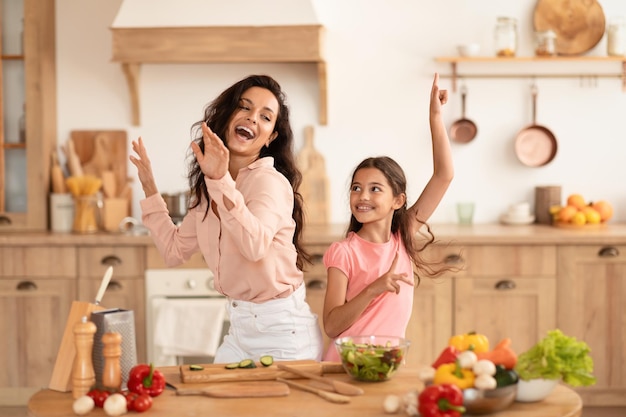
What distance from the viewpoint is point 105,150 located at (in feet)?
15.9

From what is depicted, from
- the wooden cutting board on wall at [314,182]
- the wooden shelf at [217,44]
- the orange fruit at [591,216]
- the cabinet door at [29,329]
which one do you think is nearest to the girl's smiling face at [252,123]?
the wooden shelf at [217,44]

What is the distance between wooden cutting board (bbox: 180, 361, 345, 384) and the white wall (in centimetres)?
272

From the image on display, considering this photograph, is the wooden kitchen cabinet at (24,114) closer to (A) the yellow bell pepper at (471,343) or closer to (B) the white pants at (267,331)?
(B) the white pants at (267,331)

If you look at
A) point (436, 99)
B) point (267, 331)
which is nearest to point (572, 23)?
point (436, 99)

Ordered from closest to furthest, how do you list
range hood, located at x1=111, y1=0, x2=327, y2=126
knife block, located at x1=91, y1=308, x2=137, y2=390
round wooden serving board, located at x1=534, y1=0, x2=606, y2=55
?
knife block, located at x1=91, y1=308, x2=137, y2=390, range hood, located at x1=111, y1=0, x2=327, y2=126, round wooden serving board, located at x1=534, y1=0, x2=606, y2=55

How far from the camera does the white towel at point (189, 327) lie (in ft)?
13.5

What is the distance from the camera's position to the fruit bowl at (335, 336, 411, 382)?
6.65ft

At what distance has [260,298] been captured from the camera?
2445 mm

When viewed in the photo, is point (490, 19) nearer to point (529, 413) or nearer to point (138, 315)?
point (138, 315)

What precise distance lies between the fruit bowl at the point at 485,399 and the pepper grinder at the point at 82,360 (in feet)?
2.57

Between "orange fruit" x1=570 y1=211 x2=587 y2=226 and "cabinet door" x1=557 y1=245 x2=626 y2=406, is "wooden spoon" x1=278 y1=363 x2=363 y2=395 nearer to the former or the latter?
"cabinet door" x1=557 y1=245 x2=626 y2=406

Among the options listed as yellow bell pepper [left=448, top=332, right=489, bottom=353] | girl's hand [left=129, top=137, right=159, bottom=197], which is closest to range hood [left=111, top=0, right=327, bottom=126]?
girl's hand [left=129, top=137, right=159, bottom=197]

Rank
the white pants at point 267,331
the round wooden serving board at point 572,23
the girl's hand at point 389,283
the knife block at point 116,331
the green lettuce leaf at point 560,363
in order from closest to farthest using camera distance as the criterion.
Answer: the green lettuce leaf at point 560,363, the knife block at point 116,331, the girl's hand at point 389,283, the white pants at point 267,331, the round wooden serving board at point 572,23

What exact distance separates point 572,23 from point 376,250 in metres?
2.78
